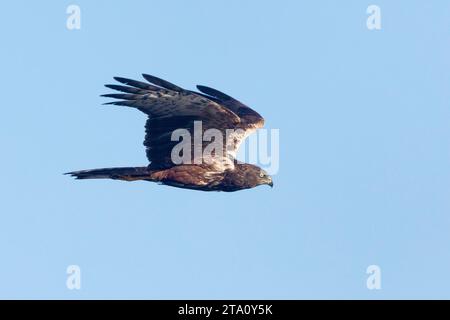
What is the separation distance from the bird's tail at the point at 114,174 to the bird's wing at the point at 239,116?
1.38m

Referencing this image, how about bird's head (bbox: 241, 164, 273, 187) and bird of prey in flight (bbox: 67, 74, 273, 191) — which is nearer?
bird of prey in flight (bbox: 67, 74, 273, 191)

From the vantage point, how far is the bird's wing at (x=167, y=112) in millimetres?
19000

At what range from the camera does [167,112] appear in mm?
19391

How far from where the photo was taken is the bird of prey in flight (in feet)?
62.6

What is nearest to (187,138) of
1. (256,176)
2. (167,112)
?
(167,112)

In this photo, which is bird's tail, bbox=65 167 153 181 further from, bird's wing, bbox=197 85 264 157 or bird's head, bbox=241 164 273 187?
bird's head, bbox=241 164 273 187

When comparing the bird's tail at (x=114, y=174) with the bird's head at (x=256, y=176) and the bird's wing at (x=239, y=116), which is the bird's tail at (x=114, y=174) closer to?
the bird's wing at (x=239, y=116)

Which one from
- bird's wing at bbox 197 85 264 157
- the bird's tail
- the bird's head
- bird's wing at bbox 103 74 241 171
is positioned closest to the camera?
bird's wing at bbox 103 74 241 171

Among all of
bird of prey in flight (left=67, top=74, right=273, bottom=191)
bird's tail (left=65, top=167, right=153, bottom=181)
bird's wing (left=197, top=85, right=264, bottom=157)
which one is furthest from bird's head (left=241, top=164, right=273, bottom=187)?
bird's tail (left=65, top=167, right=153, bottom=181)

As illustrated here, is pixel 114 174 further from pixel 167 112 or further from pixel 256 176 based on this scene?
pixel 256 176

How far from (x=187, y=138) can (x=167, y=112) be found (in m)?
0.54
